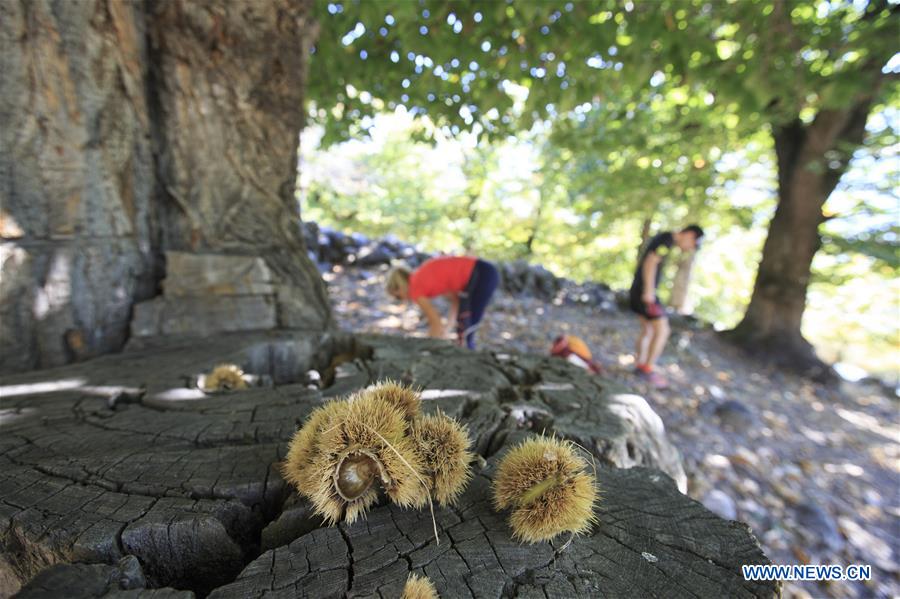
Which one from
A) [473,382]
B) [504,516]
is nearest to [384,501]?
[504,516]

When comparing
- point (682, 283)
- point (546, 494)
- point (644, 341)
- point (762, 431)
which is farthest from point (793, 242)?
point (546, 494)

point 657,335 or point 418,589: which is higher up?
point 418,589

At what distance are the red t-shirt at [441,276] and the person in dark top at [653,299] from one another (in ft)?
7.74

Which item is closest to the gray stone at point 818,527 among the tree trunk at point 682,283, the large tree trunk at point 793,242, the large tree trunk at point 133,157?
the large tree trunk at point 133,157

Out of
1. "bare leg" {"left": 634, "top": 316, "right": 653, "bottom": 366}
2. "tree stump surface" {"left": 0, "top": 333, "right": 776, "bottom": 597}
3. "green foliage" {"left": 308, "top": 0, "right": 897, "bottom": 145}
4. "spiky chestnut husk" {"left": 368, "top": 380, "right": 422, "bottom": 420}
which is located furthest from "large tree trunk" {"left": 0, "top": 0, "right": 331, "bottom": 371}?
"bare leg" {"left": 634, "top": 316, "right": 653, "bottom": 366}

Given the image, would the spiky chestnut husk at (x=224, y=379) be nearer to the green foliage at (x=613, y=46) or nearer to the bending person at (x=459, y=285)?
the green foliage at (x=613, y=46)

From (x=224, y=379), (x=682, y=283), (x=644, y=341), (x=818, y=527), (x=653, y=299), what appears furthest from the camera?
(x=682, y=283)

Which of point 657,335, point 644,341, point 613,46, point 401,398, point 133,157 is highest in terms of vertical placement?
point 613,46

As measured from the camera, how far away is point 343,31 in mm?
3609

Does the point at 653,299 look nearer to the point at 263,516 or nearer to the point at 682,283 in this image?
the point at 263,516

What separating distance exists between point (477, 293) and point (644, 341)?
2.55 meters

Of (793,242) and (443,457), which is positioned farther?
(793,242)

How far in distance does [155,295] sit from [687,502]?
253 cm

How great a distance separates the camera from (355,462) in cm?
90
